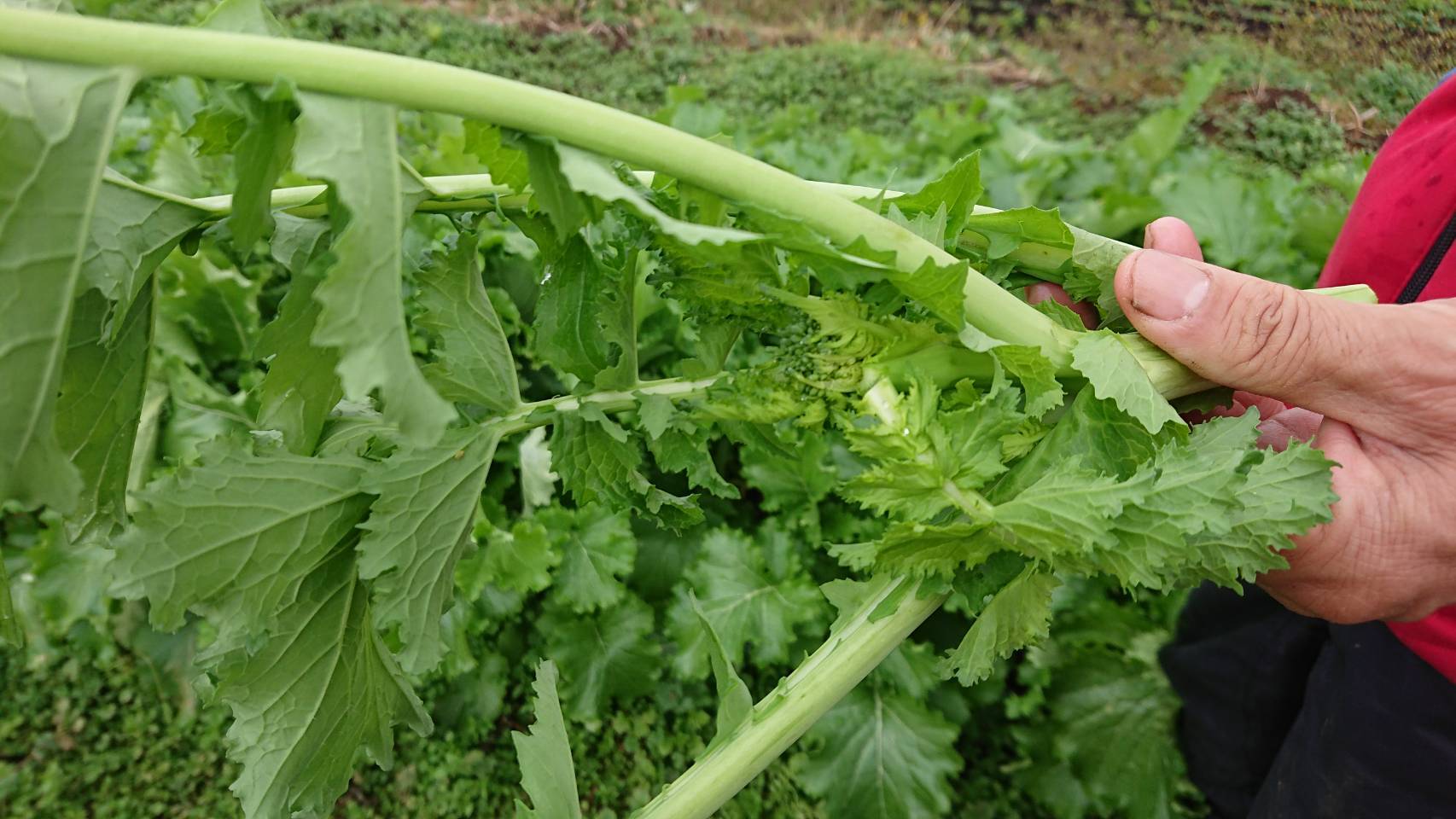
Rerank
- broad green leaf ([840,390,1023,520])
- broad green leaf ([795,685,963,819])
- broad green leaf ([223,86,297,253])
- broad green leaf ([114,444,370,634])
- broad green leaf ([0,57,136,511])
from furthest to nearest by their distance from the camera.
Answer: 1. broad green leaf ([795,685,963,819])
2. broad green leaf ([840,390,1023,520])
3. broad green leaf ([114,444,370,634])
4. broad green leaf ([223,86,297,253])
5. broad green leaf ([0,57,136,511])

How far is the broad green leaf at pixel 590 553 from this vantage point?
8.76ft

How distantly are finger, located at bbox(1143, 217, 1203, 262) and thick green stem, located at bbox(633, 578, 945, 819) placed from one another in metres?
1.08

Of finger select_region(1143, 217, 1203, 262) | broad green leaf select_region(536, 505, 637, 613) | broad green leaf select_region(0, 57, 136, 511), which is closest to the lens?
broad green leaf select_region(0, 57, 136, 511)

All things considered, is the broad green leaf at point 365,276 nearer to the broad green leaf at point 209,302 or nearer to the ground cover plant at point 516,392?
the ground cover plant at point 516,392

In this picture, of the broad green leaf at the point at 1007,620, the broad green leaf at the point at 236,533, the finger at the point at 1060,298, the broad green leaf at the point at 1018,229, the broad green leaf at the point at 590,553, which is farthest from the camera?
the broad green leaf at the point at 590,553

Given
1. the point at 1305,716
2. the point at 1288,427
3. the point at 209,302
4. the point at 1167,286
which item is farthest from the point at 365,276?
the point at 209,302

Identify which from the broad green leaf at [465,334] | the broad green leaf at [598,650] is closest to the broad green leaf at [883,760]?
the broad green leaf at [598,650]

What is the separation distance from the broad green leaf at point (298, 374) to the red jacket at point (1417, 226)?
81.4 inches

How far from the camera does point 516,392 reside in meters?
1.56

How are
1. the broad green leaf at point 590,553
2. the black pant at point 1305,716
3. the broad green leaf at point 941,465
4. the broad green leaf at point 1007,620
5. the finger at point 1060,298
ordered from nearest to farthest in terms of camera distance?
1. the broad green leaf at point 941,465
2. the broad green leaf at point 1007,620
3. the black pant at point 1305,716
4. the finger at point 1060,298
5. the broad green leaf at point 590,553

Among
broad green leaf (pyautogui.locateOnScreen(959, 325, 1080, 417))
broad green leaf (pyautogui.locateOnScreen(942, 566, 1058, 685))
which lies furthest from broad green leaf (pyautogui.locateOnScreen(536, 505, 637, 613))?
broad green leaf (pyautogui.locateOnScreen(959, 325, 1080, 417))

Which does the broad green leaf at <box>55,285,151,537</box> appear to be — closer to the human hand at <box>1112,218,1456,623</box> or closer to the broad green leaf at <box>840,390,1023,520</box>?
the broad green leaf at <box>840,390,1023,520</box>

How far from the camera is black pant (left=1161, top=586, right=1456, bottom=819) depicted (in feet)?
5.92

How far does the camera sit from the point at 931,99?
19.4 feet
